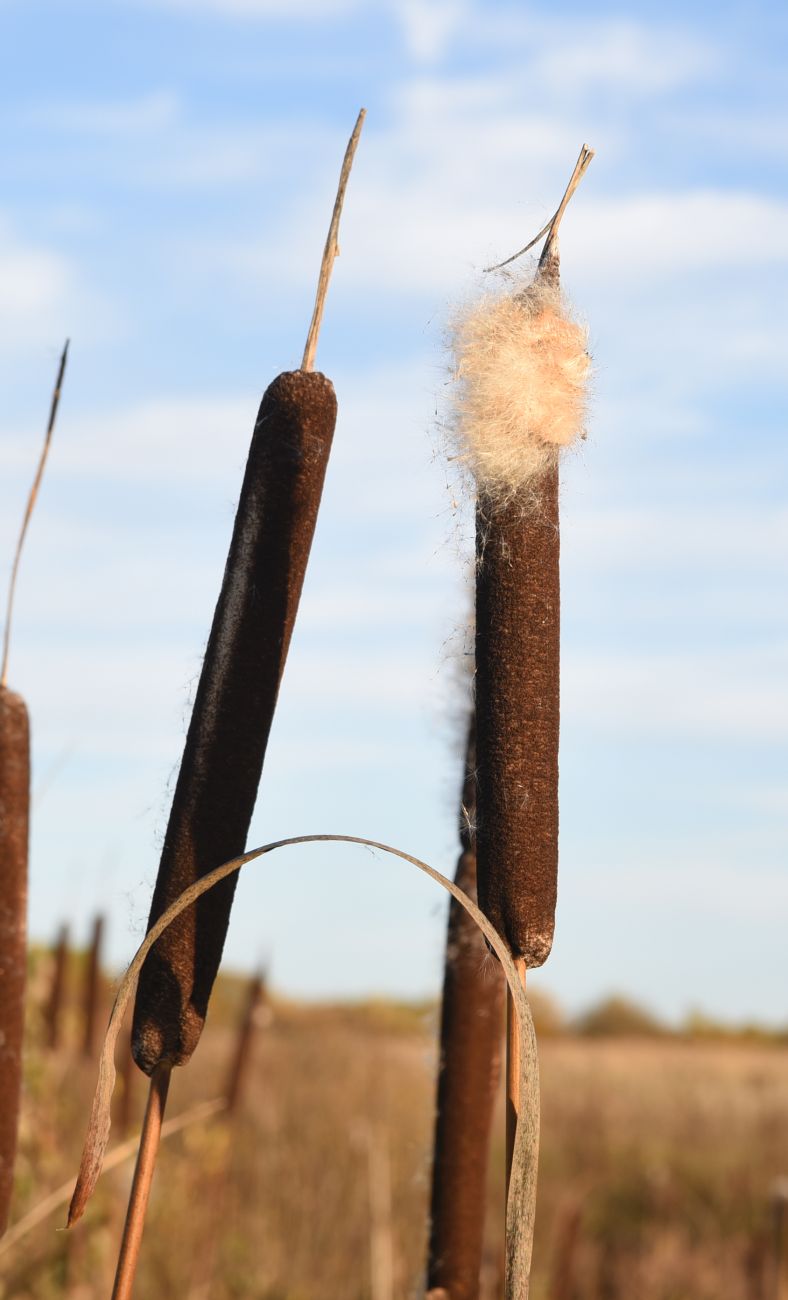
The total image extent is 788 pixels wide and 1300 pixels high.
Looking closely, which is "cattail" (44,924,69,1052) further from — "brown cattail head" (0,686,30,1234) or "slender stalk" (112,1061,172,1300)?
"slender stalk" (112,1061,172,1300)

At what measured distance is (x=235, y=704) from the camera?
1449 millimetres

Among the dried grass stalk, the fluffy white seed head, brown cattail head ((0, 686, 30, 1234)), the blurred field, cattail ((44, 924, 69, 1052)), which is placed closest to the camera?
the dried grass stalk

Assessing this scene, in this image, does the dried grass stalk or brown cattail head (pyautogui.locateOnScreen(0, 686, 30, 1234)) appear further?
brown cattail head (pyautogui.locateOnScreen(0, 686, 30, 1234))

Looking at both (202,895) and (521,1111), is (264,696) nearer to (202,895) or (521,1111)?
(202,895)

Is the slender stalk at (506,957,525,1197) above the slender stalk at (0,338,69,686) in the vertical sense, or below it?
below

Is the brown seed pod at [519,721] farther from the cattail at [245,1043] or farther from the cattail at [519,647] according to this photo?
the cattail at [245,1043]

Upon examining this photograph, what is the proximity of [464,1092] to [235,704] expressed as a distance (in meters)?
0.76

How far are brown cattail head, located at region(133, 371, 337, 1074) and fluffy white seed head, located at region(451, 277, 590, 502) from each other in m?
0.17

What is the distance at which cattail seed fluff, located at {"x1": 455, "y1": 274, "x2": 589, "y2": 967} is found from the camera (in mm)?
1356

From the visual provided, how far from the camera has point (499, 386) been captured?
1509 millimetres

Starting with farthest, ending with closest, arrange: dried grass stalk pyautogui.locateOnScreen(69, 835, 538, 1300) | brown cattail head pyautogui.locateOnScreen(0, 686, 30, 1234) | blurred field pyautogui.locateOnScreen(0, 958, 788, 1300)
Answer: blurred field pyautogui.locateOnScreen(0, 958, 788, 1300), brown cattail head pyautogui.locateOnScreen(0, 686, 30, 1234), dried grass stalk pyautogui.locateOnScreen(69, 835, 538, 1300)

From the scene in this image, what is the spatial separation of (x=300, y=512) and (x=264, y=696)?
207 millimetres

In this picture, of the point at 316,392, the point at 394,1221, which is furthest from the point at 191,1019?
the point at 394,1221

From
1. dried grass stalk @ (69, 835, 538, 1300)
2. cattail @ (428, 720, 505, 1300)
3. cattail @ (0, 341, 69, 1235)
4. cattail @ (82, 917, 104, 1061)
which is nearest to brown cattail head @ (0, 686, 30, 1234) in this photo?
cattail @ (0, 341, 69, 1235)
